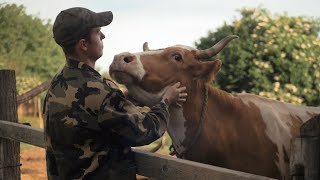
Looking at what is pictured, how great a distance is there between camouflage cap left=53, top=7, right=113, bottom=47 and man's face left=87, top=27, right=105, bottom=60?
5 cm

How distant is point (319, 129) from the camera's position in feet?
6.59

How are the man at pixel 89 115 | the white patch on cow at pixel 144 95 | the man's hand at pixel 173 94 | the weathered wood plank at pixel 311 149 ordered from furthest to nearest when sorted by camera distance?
1. the white patch on cow at pixel 144 95
2. the man's hand at pixel 173 94
3. the man at pixel 89 115
4. the weathered wood plank at pixel 311 149

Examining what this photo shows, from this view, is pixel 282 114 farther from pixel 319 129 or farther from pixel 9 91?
pixel 9 91

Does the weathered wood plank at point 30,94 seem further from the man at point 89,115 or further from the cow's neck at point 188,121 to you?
the man at point 89,115

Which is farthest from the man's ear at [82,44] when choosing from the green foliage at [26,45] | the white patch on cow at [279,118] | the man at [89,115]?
the green foliage at [26,45]

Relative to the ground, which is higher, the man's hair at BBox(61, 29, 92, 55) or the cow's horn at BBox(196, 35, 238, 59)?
the man's hair at BBox(61, 29, 92, 55)

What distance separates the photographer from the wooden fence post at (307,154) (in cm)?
202

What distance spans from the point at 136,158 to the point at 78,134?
1.76ft

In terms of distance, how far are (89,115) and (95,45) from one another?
1.32 ft

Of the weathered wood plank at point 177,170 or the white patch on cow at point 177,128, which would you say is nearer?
the weathered wood plank at point 177,170

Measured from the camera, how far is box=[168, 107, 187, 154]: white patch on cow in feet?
12.2

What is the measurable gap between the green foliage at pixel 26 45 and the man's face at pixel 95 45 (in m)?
25.8

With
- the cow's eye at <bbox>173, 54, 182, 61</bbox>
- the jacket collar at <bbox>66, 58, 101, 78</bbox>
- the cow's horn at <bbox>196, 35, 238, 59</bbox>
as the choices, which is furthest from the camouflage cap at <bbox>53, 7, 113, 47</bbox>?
the cow's horn at <bbox>196, 35, 238, 59</bbox>

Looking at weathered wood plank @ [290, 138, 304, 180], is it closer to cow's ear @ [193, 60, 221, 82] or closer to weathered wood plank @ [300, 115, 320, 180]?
weathered wood plank @ [300, 115, 320, 180]
